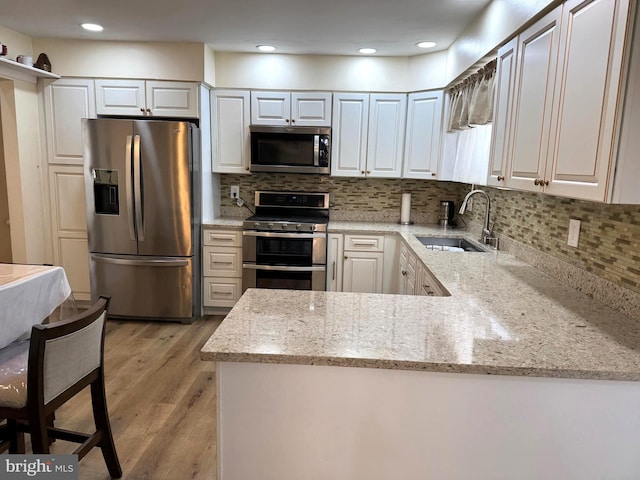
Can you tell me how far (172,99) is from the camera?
11.7 ft

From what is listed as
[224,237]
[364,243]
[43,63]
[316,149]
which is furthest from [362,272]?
[43,63]

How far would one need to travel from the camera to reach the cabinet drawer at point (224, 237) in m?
3.71

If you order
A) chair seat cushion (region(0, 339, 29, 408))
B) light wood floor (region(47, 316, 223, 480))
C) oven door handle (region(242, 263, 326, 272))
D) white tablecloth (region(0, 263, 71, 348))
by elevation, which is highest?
white tablecloth (region(0, 263, 71, 348))

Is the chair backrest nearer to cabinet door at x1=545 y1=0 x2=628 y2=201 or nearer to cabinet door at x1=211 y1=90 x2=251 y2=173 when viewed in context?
cabinet door at x1=545 y1=0 x2=628 y2=201

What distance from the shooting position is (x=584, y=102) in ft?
4.58

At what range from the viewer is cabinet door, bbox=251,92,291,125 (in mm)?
3752

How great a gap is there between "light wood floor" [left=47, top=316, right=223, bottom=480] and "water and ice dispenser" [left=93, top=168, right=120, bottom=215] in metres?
1.02

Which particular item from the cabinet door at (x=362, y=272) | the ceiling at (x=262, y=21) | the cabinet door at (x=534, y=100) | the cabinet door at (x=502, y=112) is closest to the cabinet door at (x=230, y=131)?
the ceiling at (x=262, y=21)

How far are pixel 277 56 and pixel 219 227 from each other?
1618 millimetres

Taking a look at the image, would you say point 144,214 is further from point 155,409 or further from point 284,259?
point 155,409

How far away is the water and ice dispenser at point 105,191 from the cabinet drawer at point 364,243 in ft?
6.49

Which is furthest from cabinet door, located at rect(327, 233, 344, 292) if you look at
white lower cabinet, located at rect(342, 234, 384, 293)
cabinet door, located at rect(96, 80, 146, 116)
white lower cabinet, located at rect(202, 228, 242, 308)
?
cabinet door, located at rect(96, 80, 146, 116)

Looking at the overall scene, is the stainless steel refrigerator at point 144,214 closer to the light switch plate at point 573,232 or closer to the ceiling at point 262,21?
the ceiling at point 262,21

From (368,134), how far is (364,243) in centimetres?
100
